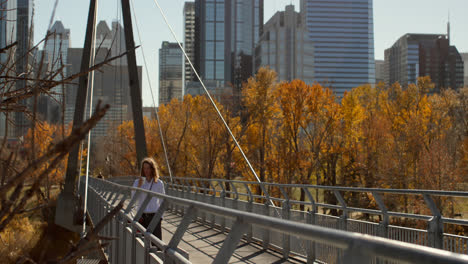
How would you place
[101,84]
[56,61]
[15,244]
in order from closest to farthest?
[56,61]
[15,244]
[101,84]

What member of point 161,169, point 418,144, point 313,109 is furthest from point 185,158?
point 418,144

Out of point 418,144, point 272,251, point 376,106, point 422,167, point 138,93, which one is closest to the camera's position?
point 272,251

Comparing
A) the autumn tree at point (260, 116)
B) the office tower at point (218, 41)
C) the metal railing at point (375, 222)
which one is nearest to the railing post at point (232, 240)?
the metal railing at point (375, 222)

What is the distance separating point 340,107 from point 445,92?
39.2 ft

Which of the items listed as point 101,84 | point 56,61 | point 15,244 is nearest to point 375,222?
point 101,84

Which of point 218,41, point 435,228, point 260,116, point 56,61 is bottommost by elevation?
point 435,228

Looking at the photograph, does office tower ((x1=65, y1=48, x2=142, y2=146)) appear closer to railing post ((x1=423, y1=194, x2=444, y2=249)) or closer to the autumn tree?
railing post ((x1=423, y1=194, x2=444, y2=249))

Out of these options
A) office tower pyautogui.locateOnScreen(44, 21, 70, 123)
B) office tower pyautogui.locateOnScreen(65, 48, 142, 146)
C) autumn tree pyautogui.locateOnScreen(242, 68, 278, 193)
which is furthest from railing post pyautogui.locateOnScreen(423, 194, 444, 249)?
autumn tree pyautogui.locateOnScreen(242, 68, 278, 193)

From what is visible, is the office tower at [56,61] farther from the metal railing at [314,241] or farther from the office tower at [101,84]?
the metal railing at [314,241]

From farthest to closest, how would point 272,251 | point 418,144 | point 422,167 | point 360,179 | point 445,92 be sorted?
point 445,92, point 360,179, point 418,144, point 422,167, point 272,251

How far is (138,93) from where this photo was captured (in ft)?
66.4

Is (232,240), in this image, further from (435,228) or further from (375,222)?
(375,222)

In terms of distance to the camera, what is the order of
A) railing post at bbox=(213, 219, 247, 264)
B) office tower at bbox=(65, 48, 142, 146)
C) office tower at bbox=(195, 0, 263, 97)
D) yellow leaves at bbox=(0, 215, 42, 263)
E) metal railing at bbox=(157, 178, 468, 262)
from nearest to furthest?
railing post at bbox=(213, 219, 247, 264)
yellow leaves at bbox=(0, 215, 42, 263)
office tower at bbox=(65, 48, 142, 146)
metal railing at bbox=(157, 178, 468, 262)
office tower at bbox=(195, 0, 263, 97)

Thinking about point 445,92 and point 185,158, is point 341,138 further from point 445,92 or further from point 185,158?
point 185,158
